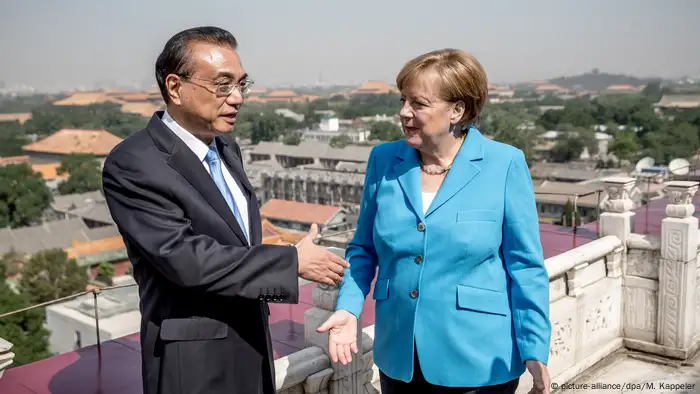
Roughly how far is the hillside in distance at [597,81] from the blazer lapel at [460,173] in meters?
147

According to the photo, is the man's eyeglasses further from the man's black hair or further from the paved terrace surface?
the paved terrace surface

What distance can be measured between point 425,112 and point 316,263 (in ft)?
1.45

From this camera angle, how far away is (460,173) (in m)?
1.52

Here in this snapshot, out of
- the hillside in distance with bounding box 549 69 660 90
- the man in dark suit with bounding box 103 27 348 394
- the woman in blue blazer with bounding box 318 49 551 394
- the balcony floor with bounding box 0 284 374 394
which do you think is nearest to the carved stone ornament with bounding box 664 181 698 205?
the balcony floor with bounding box 0 284 374 394

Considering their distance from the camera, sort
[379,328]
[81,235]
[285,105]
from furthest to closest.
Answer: [285,105], [81,235], [379,328]

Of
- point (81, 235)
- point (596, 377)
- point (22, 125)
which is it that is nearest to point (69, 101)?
point (22, 125)

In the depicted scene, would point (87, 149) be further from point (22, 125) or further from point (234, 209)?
point (234, 209)

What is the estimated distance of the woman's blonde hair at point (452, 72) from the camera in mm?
1469

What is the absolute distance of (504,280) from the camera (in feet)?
5.06

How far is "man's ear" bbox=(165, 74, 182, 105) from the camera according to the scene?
4.52ft

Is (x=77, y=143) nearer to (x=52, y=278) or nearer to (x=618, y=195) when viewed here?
(x=52, y=278)

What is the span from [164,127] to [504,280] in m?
0.88

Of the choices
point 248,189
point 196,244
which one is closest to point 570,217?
point 248,189

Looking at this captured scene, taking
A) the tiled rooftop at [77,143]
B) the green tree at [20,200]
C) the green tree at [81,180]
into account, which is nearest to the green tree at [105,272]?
the green tree at [20,200]
